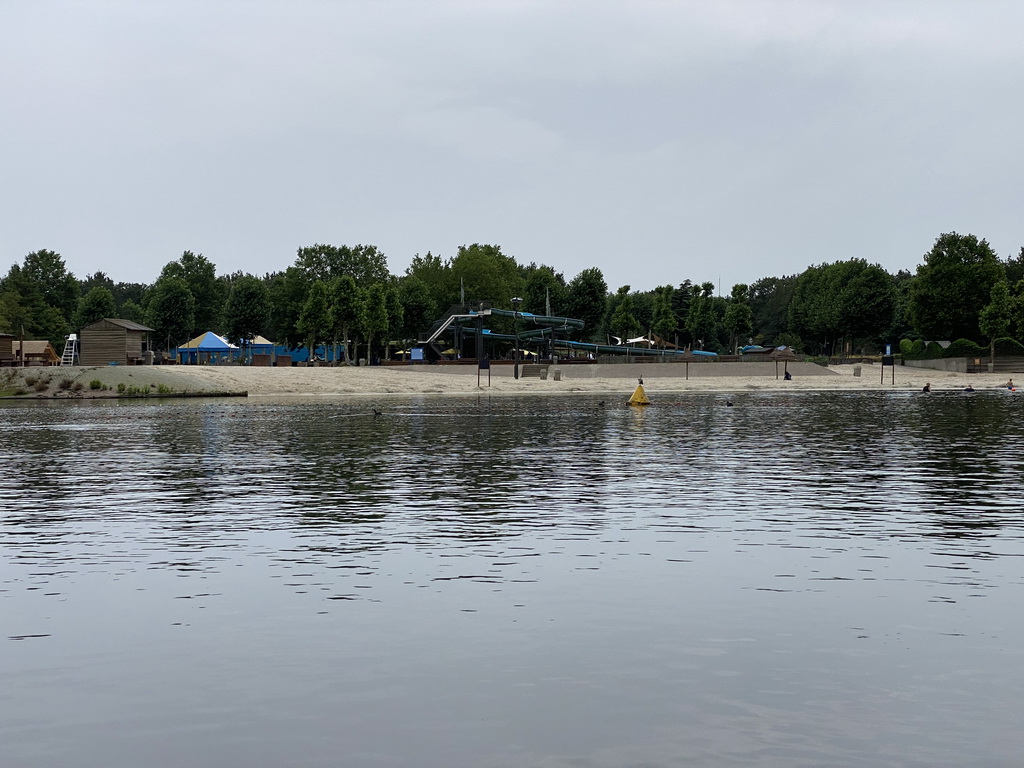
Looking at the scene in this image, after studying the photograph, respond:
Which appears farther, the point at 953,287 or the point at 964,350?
the point at 953,287

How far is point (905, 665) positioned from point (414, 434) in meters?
35.4

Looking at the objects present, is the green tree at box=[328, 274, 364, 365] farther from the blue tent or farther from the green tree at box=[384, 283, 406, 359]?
the green tree at box=[384, 283, 406, 359]

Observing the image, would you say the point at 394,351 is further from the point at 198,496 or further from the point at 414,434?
the point at 198,496

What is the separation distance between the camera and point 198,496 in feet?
80.6

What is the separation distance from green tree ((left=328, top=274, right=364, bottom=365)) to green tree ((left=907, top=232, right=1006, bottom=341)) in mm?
76054

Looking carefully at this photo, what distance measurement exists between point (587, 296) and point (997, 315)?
Answer: 2332 inches

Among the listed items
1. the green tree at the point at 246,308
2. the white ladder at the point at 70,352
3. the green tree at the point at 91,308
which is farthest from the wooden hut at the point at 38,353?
the green tree at the point at 91,308

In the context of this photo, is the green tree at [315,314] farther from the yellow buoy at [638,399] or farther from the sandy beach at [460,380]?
the yellow buoy at [638,399]

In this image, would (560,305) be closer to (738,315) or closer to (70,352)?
(738,315)

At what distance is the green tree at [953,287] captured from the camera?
478 feet

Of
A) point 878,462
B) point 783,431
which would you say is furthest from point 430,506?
point 783,431

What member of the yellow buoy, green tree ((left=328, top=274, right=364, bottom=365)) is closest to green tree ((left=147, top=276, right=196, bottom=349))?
green tree ((left=328, top=274, right=364, bottom=365))

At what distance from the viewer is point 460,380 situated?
117938 millimetres

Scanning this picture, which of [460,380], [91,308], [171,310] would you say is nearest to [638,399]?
[460,380]
